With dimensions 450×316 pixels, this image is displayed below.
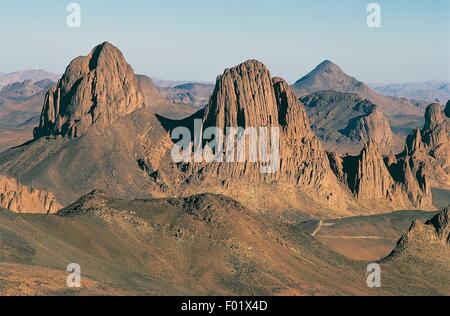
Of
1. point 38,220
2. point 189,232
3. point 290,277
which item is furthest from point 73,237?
point 290,277

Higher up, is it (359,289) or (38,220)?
(38,220)

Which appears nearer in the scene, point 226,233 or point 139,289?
point 139,289

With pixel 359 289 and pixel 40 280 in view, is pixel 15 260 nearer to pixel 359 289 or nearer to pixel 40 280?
pixel 40 280

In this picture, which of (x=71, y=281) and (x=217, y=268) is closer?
(x=71, y=281)
